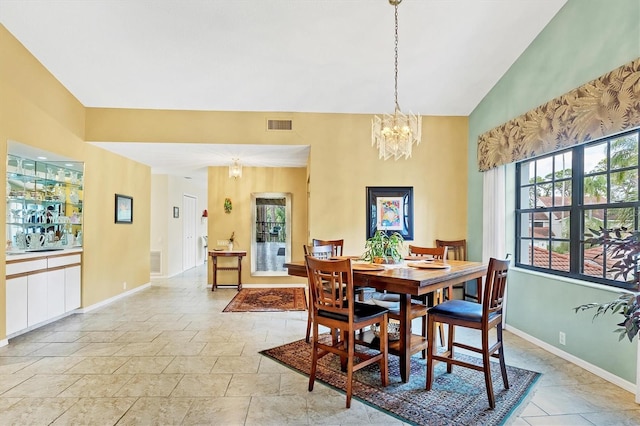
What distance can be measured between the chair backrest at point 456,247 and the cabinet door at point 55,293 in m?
5.26

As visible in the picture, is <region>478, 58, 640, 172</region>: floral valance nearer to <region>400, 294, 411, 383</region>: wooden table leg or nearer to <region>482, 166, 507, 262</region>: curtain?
<region>482, 166, 507, 262</region>: curtain

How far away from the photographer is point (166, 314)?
4.81m

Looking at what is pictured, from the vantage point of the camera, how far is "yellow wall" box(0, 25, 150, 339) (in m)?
3.64

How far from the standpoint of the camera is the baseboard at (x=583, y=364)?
2.65 meters

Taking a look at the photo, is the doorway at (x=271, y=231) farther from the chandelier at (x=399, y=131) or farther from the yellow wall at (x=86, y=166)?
the chandelier at (x=399, y=131)

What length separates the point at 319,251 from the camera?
149 inches

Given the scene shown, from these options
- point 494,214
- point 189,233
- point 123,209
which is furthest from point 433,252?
point 189,233

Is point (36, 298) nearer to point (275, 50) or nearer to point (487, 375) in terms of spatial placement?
point (275, 50)

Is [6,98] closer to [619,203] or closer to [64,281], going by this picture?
[64,281]

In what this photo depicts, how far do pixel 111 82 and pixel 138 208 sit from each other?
2.79 metres

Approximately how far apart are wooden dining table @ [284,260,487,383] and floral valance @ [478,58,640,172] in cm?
151

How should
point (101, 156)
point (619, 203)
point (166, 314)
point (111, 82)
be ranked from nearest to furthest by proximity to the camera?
point (619, 203), point (111, 82), point (166, 314), point (101, 156)

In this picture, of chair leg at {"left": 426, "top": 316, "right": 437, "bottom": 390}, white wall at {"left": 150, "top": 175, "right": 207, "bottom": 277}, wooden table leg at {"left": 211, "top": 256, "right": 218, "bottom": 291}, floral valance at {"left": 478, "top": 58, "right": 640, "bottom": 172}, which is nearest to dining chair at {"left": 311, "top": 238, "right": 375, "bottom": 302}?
chair leg at {"left": 426, "top": 316, "right": 437, "bottom": 390}

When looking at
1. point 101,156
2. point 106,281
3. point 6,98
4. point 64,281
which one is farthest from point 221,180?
point 6,98
